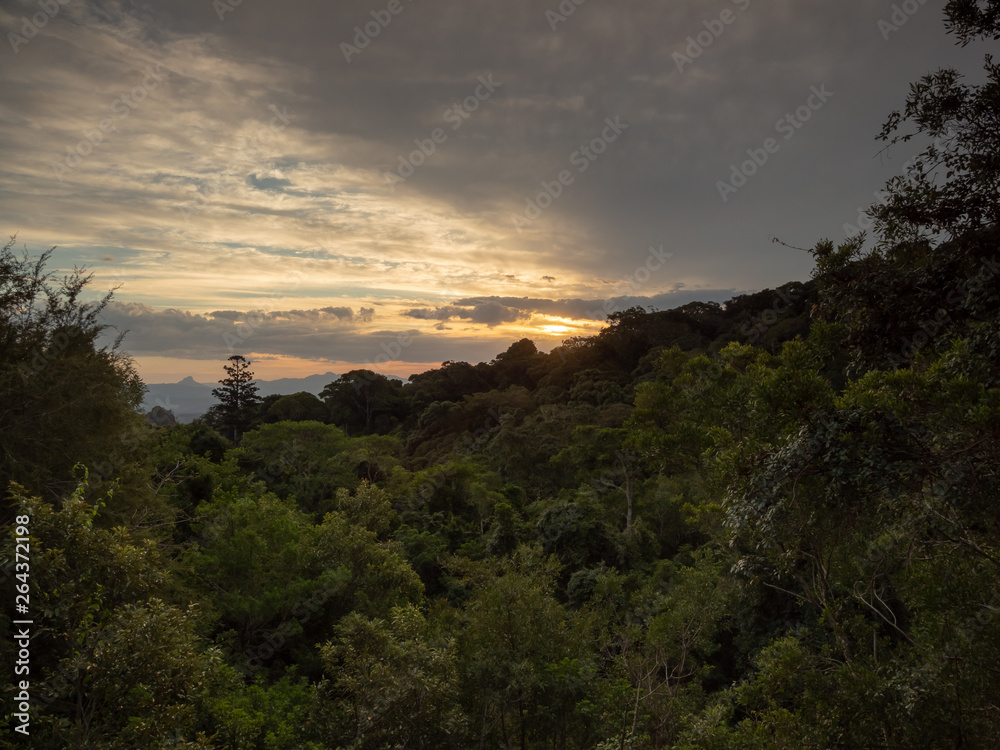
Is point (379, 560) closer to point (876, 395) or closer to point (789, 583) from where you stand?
point (789, 583)

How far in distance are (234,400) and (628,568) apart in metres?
45.9

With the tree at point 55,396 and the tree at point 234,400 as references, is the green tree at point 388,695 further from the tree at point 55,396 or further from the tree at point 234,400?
the tree at point 234,400

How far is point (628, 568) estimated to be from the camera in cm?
2425

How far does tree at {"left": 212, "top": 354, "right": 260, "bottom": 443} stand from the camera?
181 feet

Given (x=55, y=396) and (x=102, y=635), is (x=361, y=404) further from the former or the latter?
(x=102, y=635)

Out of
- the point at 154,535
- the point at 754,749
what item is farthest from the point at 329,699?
the point at 754,749

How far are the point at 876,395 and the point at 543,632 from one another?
8801 mm

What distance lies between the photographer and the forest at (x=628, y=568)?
18.7 feet

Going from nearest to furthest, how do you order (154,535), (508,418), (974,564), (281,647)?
(974,564), (154,535), (281,647), (508,418)

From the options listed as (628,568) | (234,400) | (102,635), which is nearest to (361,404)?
(234,400)

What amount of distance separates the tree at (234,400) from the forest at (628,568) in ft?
104

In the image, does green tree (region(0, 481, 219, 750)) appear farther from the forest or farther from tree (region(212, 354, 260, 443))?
tree (region(212, 354, 260, 443))

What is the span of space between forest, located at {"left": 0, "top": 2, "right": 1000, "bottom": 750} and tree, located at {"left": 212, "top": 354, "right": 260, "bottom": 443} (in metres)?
31.7

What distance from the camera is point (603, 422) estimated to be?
35.7 meters
